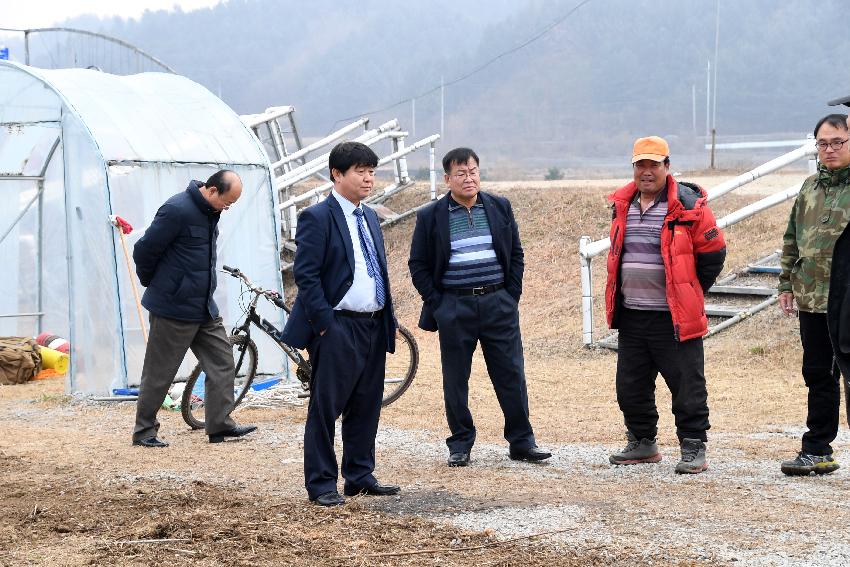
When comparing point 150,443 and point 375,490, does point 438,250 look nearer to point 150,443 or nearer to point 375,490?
point 375,490

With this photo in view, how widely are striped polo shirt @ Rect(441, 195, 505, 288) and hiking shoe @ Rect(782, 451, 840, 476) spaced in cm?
187

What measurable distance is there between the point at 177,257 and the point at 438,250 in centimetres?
197

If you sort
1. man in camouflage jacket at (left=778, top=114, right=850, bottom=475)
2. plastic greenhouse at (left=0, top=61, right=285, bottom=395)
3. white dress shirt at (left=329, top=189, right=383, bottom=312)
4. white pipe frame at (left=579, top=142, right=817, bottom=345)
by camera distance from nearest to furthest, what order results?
white dress shirt at (left=329, top=189, right=383, bottom=312), man in camouflage jacket at (left=778, top=114, right=850, bottom=475), plastic greenhouse at (left=0, top=61, right=285, bottom=395), white pipe frame at (left=579, top=142, right=817, bottom=345)

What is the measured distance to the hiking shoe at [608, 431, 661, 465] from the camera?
671 cm

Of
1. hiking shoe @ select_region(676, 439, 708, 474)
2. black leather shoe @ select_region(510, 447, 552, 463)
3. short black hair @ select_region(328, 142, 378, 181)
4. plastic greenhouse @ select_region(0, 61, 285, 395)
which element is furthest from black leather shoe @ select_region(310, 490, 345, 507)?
plastic greenhouse @ select_region(0, 61, 285, 395)

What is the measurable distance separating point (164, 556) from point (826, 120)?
3776 millimetres

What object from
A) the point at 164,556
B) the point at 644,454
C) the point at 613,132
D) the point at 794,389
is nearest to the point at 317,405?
the point at 164,556

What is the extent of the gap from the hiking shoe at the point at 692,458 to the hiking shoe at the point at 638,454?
252 mm

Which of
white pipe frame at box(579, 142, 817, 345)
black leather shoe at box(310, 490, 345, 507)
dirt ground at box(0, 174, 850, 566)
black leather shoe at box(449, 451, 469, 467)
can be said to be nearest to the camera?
dirt ground at box(0, 174, 850, 566)

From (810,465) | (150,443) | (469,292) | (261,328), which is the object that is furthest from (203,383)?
(810,465)

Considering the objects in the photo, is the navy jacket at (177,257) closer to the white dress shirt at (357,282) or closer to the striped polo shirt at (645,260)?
the white dress shirt at (357,282)

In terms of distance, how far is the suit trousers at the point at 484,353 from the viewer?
686 cm

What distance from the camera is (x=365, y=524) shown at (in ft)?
17.6

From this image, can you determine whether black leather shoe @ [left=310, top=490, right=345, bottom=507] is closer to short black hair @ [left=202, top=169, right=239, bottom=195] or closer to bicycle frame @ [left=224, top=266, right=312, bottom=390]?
short black hair @ [left=202, top=169, right=239, bottom=195]
